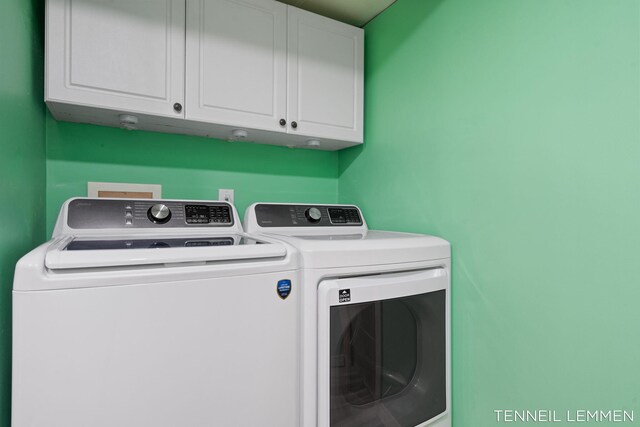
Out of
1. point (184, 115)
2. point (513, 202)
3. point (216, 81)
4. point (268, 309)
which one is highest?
point (216, 81)

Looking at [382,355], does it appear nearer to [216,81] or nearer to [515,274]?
[515,274]

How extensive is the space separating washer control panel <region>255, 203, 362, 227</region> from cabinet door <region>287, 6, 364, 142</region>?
36 cm

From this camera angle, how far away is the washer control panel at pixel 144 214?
4.01 ft

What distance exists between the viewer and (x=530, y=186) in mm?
1070

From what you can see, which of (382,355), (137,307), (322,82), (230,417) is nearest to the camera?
(137,307)

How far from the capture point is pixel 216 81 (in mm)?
1372

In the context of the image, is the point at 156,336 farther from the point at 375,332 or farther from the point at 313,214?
the point at 313,214

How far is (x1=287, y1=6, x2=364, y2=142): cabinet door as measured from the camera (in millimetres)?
1553

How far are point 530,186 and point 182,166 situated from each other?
4.87ft

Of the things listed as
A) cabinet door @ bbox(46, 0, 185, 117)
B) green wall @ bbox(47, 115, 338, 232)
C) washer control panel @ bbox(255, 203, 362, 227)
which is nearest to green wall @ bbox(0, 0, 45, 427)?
cabinet door @ bbox(46, 0, 185, 117)

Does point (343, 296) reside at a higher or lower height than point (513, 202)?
lower

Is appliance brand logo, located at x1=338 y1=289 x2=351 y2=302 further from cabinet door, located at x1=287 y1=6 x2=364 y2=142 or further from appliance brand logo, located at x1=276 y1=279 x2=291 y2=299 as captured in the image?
cabinet door, located at x1=287 y1=6 x2=364 y2=142

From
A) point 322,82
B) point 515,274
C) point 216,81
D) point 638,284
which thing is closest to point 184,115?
point 216,81

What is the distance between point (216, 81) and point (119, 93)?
1.19ft
